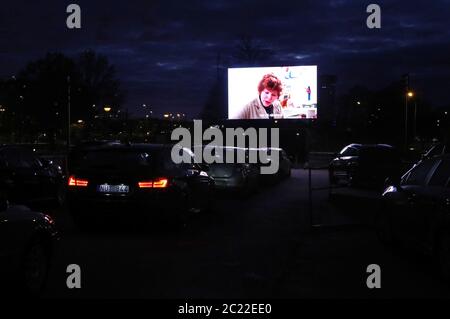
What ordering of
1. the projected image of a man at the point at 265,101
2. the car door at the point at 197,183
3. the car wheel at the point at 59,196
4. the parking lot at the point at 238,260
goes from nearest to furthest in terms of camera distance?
1. the parking lot at the point at 238,260
2. the car door at the point at 197,183
3. the car wheel at the point at 59,196
4. the projected image of a man at the point at 265,101

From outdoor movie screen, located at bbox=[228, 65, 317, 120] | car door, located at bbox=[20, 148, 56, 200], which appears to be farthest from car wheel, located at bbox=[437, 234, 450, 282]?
outdoor movie screen, located at bbox=[228, 65, 317, 120]

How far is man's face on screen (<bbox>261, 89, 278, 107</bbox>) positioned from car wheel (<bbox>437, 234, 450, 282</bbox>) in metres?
38.3

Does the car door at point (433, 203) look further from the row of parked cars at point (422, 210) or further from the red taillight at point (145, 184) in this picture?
the red taillight at point (145, 184)

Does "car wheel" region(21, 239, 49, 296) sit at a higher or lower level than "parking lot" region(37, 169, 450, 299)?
higher

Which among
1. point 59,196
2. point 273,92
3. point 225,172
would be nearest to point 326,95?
point 273,92

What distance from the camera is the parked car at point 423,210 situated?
24.7 feet

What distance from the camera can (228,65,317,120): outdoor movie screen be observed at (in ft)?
147

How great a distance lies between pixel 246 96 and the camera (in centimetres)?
4662

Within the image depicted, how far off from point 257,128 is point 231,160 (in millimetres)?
Result: 39455

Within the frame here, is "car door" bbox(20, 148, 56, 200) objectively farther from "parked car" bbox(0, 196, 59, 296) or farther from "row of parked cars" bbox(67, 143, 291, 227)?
"parked car" bbox(0, 196, 59, 296)

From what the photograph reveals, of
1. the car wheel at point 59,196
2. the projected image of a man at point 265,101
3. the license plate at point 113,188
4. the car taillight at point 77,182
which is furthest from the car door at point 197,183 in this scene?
the projected image of a man at point 265,101

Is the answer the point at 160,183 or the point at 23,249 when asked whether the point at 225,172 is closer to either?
the point at 160,183

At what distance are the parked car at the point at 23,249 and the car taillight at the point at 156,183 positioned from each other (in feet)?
11.8

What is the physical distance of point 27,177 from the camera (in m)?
14.0
